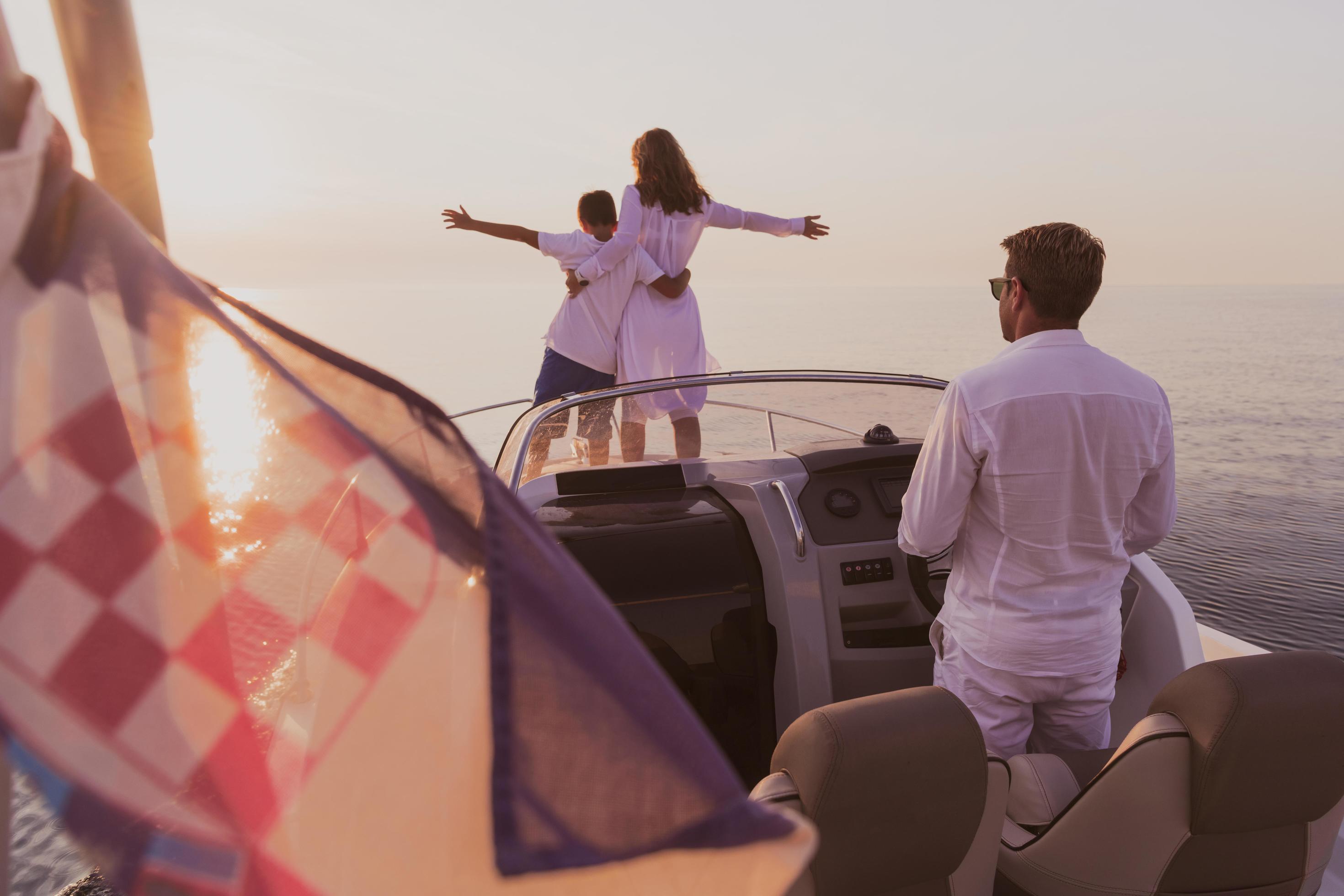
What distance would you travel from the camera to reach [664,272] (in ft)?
11.5

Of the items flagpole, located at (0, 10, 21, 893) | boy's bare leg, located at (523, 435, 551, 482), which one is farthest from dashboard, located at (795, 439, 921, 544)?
flagpole, located at (0, 10, 21, 893)

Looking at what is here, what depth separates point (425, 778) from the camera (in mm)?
486

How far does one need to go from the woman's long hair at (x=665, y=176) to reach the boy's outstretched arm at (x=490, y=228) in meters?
0.52

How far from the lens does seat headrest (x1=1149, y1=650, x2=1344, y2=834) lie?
40.6 inches

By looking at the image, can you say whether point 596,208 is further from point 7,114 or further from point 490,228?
point 7,114

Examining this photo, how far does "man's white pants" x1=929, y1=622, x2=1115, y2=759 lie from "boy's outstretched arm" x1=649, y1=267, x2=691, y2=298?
2258 mm

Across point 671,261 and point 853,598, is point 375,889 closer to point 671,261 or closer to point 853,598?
point 853,598

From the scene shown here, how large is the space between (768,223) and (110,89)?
2.69 m

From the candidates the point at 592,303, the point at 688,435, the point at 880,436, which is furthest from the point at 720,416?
the point at 592,303

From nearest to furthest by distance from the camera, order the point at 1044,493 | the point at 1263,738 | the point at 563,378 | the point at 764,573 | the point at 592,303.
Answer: the point at 1263,738, the point at 1044,493, the point at 764,573, the point at 592,303, the point at 563,378

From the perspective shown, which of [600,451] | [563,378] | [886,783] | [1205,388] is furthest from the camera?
[1205,388]

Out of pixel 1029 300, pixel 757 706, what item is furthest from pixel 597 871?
pixel 757 706

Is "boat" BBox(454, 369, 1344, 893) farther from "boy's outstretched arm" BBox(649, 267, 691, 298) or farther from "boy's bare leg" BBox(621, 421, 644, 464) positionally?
"boy's outstretched arm" BBox(649, 267, 691, 298)

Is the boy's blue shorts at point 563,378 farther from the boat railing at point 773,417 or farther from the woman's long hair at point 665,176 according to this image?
the boat railing at point 773,417
